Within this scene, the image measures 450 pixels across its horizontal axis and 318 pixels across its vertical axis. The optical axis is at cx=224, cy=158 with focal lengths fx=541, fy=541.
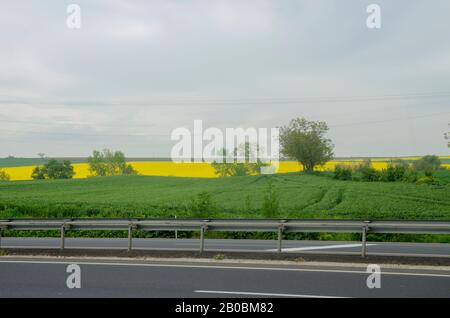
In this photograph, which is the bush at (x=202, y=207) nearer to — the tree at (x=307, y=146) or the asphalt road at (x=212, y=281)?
the asphalt road at (x=212, y=281)

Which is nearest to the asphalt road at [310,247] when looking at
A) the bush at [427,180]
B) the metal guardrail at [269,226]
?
the metal guardrail at [269,226]

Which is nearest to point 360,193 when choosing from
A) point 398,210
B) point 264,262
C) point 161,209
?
point 398,210

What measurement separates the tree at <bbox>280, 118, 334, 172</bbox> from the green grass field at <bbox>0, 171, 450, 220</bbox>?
9.88 m

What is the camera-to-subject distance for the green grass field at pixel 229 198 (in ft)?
117

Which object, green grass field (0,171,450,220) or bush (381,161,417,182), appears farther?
bush (381,161,417,182)

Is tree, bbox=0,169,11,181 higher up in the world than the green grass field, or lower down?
higher up

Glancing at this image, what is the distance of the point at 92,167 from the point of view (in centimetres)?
8881

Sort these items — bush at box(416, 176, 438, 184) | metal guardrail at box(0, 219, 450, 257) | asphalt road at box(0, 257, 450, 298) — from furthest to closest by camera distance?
1. bush at box(416, 176, 438, 184)
2. metal guardrail at box(0, 219, 450, 257)
3. asphalt road at box(0, 257, 450, 298)

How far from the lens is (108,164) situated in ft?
294

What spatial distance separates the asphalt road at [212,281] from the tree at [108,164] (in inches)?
3030

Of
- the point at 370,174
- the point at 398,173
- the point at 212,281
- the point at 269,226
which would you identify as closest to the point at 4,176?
the point at 370,174

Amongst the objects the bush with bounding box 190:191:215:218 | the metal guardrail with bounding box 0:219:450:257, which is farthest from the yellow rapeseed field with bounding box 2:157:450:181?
the metal guardrail with bounding box 0:219:450:257

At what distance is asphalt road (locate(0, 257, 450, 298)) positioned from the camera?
354 inches

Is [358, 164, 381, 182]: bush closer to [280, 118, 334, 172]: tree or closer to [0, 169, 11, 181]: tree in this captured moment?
[280, 118, 334, 172]: tree
